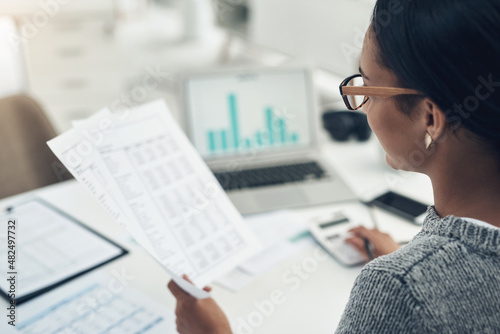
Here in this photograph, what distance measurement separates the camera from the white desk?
87 cm

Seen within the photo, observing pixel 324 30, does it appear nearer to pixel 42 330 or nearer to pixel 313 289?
pixel 313 289

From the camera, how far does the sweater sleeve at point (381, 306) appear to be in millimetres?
547

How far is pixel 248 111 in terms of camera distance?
4.62 ft

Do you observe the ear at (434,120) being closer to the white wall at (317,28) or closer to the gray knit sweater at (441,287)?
the gray knit sweater at (441,287)

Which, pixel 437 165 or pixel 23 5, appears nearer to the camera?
pixel 437 165

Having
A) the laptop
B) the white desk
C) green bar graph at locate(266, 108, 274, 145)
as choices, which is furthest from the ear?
green bar graph at locate(266, 108, 274, 145)

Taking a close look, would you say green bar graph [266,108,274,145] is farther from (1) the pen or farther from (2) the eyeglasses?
(2) the eyeglasses

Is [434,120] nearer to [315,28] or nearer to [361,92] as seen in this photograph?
[361,92]

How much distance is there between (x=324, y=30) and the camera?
1875mm

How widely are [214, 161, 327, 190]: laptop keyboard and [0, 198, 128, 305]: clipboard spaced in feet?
1.25

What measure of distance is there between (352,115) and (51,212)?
0.99 meters

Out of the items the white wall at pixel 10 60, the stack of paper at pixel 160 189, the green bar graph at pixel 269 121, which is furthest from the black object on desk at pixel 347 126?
the white wall at pixel 10 60

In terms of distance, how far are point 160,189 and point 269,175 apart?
491mm

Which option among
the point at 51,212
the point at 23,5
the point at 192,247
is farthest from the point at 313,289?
the point at 23,5
